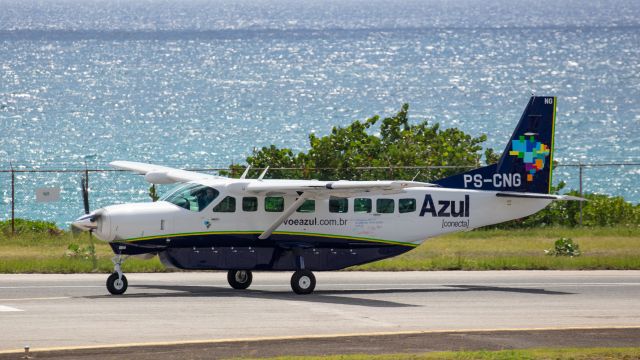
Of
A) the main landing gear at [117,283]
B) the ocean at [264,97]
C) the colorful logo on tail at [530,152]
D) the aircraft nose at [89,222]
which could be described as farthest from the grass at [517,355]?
the ocean at [264,97]

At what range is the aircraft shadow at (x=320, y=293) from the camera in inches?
994

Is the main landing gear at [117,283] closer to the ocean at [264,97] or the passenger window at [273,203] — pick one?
the passenger window at [273,203]

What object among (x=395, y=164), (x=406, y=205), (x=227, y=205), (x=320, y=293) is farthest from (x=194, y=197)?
(x=395, y=164)

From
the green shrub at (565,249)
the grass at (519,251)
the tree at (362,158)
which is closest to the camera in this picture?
the grass at (519,251)

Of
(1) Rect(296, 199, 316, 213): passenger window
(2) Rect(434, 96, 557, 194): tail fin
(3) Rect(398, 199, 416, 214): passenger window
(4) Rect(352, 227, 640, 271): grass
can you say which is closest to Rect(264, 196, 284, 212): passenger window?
(1) Rect(296, 199, 316, 213): passenger window

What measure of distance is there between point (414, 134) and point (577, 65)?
371ft

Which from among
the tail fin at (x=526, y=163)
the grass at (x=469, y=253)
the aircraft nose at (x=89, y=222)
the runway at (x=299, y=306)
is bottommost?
the runway at (x=299, y=306)

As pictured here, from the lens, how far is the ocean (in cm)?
7969

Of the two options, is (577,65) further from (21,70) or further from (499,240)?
(499,240)

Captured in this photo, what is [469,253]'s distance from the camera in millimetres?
34531

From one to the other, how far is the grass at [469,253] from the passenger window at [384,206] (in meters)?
4.52

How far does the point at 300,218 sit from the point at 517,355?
27.9 feet

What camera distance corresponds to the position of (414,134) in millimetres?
44688

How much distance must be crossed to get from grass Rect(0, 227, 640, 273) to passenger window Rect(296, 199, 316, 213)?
5191 millimetres
